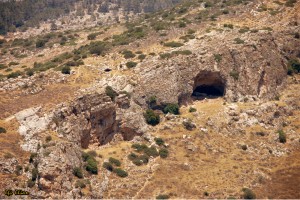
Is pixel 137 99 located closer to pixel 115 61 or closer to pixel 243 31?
pixel 115 61

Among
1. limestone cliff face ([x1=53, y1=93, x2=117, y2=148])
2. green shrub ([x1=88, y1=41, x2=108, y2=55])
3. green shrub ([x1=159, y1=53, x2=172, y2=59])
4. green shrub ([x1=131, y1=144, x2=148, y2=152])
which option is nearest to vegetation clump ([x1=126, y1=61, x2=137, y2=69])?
green shrub ([x1=159, y1=53, x2=172, y2=59])

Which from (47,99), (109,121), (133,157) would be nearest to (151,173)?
(133,157)

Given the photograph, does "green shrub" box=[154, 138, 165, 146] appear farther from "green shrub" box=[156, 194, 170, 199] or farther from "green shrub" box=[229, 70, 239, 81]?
"green shrub" box=[229, 70, 239, 81]

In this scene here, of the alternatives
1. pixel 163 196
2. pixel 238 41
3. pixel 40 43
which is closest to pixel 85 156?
pixel 163 196

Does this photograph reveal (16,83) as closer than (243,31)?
Yes

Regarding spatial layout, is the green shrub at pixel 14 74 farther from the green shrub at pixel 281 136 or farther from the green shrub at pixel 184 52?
the green shrub at pixel 281 136

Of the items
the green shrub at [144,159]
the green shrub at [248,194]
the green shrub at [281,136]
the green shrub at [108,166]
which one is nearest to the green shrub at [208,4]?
the green shrub at [281,136]
